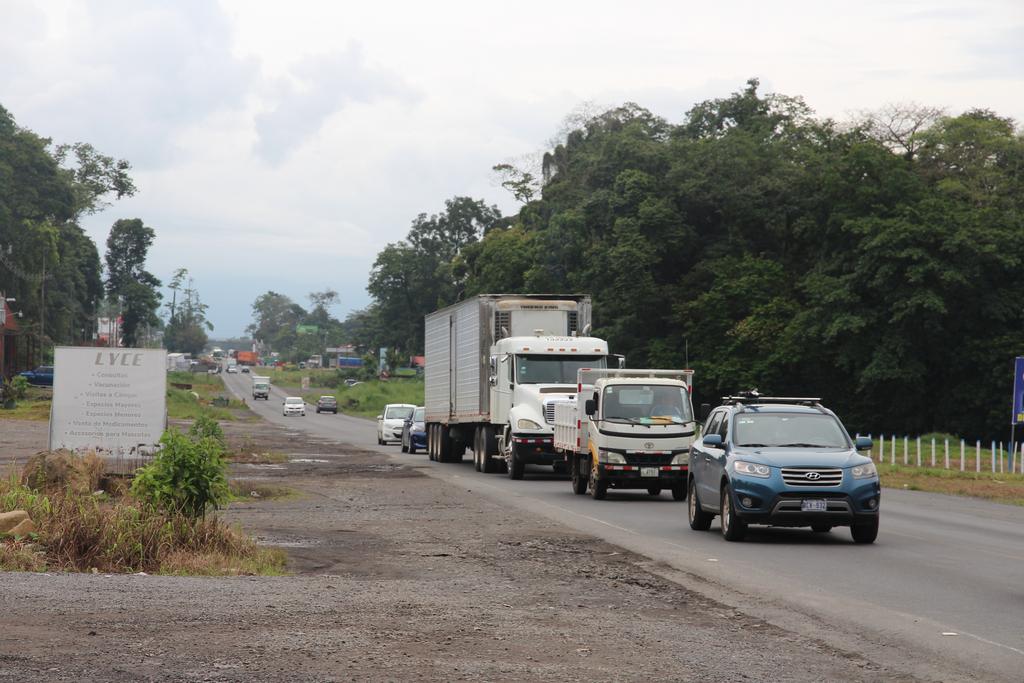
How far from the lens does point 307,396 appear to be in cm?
15562

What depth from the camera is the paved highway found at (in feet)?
32.7

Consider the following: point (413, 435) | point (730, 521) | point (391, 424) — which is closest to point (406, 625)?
point (730, 521)

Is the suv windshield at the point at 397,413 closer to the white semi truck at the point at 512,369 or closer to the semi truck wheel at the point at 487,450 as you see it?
the white semi truck at the point at 512,369

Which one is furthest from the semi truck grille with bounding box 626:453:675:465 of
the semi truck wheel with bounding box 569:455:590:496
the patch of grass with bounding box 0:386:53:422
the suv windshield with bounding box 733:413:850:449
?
the patch of grass with bounding box 0:386:53:422

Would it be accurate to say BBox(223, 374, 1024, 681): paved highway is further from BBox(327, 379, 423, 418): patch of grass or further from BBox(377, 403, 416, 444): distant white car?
BBox(327, 379, 423, 418): patch of grass

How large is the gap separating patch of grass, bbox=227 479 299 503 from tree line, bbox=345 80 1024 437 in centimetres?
3890

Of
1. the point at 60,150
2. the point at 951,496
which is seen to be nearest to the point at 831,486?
the point at 951,496

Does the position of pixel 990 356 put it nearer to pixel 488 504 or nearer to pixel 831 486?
pixel 488 504

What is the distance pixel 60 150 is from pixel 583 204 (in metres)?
74.7

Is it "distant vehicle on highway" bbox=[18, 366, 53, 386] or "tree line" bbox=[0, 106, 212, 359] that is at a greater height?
"tree line" bbox=[0, 106, 212, 359]

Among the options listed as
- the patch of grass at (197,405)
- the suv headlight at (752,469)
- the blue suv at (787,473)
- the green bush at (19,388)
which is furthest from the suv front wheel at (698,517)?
the green bush at (19,388)

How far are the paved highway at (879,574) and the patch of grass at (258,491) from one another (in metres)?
4.04

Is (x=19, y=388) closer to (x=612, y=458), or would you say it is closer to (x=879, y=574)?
(x=612, y=458)

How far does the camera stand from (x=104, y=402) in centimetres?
2305
